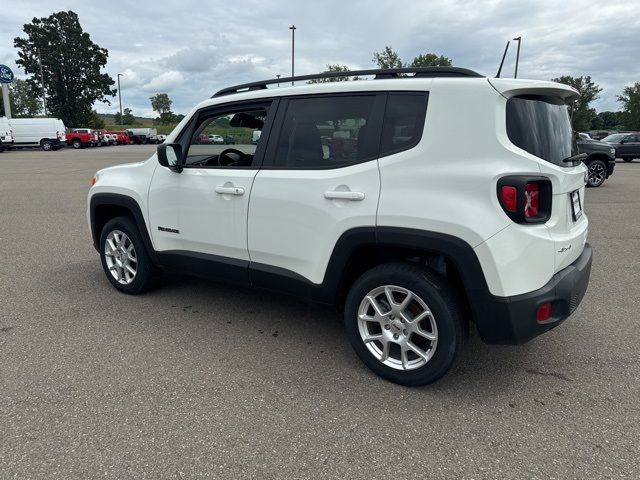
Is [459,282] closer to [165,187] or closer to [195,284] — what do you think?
[165,187]

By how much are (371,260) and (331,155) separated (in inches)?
28.5

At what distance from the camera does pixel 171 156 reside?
3713mm

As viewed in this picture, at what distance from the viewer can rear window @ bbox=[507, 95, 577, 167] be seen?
2.53 m

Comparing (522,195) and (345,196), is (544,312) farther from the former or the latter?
(345,196)

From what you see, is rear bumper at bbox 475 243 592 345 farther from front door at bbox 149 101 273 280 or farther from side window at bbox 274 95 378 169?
front door at bbox 149 101 273 280

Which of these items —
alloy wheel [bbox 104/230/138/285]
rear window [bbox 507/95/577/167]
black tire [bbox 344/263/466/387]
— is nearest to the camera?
rear window [bbox 507/95/577/167]

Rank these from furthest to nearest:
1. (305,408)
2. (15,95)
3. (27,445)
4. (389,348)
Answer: (15,95) < (389,348) < (305,408) < (27,445)

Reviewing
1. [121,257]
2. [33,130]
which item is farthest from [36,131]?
[121,257]

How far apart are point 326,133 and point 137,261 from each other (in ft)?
7.39

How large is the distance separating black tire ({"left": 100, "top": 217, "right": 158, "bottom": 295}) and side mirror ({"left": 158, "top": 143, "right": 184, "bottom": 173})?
0.86 metres

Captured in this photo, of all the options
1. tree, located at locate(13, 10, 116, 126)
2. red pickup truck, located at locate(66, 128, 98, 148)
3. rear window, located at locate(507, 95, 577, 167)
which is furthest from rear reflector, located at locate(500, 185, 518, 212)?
tree, located at locate(13, 10, 116, 126)

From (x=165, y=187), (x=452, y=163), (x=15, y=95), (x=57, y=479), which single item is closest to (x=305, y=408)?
(x=57, y=479)

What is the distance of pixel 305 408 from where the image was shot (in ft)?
8.76

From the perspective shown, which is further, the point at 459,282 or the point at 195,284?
the point at 195,284
